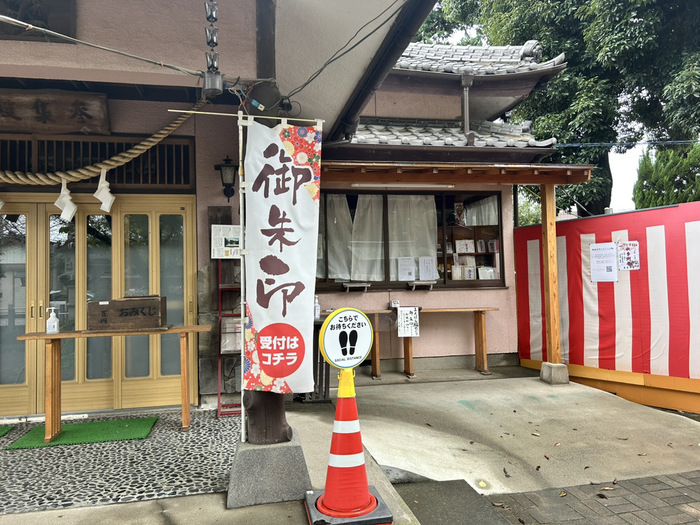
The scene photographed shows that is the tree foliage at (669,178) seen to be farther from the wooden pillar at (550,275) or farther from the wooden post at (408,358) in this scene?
the wooden post at (408,358)

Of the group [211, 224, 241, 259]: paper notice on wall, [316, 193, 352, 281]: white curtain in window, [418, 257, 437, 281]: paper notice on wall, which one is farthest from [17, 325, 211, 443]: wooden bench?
[418, 257, 437, 281]: paper notice on wall

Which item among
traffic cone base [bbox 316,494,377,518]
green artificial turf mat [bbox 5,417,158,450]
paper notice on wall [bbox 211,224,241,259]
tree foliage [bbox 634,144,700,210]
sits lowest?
green artificial turf mat [bbox 5,417,158,450]

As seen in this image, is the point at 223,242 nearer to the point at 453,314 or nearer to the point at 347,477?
the point at 347,477

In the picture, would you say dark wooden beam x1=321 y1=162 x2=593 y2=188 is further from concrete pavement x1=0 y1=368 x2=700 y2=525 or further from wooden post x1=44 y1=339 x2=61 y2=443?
wooden post x1=44 y1=339 x2=61 y2=443

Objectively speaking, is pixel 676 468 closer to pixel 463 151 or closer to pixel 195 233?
pixel 463 151

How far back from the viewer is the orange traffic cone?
2678 mm

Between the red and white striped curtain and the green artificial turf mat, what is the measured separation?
5.82 meters

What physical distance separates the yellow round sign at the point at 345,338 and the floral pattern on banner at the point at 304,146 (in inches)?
33.7

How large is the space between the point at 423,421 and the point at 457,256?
11.1 feet

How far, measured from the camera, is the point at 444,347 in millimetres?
7434

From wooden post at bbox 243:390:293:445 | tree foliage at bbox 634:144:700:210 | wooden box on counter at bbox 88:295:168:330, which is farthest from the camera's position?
tree foliage at bbox 634:144:700:210

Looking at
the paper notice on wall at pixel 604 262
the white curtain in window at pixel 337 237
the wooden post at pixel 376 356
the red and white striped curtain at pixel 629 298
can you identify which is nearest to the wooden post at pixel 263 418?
the wooden post at pixel 376 356

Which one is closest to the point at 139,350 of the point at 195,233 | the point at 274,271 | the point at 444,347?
the point at 195,233

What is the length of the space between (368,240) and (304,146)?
4.29 meters
